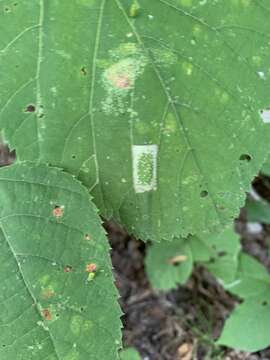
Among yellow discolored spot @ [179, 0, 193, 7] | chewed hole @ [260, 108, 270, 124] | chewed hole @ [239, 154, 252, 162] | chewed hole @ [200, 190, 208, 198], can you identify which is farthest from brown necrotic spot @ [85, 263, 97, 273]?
yellow discolored spot @ [179, 0, 193, 7]

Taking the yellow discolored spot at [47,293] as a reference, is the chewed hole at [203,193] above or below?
above

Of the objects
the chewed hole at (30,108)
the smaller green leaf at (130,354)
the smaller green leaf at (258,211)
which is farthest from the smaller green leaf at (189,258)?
the chewed hole at (30,108)

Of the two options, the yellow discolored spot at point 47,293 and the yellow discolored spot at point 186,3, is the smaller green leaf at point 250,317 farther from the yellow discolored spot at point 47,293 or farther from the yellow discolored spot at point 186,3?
the yellow discolored spot at point 186,3

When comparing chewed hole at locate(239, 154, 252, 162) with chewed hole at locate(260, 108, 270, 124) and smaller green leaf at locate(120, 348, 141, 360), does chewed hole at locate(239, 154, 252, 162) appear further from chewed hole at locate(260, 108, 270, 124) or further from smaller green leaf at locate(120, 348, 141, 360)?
smaller green leaf at locate(120, 348, 141, 360)

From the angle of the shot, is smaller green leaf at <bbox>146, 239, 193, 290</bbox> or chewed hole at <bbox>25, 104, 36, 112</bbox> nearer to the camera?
chewed hole at <bbox>25, 104, 36, 112</bbox>

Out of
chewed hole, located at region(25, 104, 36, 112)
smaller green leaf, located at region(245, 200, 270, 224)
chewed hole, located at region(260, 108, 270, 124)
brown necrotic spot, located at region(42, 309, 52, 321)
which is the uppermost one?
chewed hole, located at region(260, 108, 270, 124)

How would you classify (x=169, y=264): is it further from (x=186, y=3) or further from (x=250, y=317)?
(x=186, y=3)
